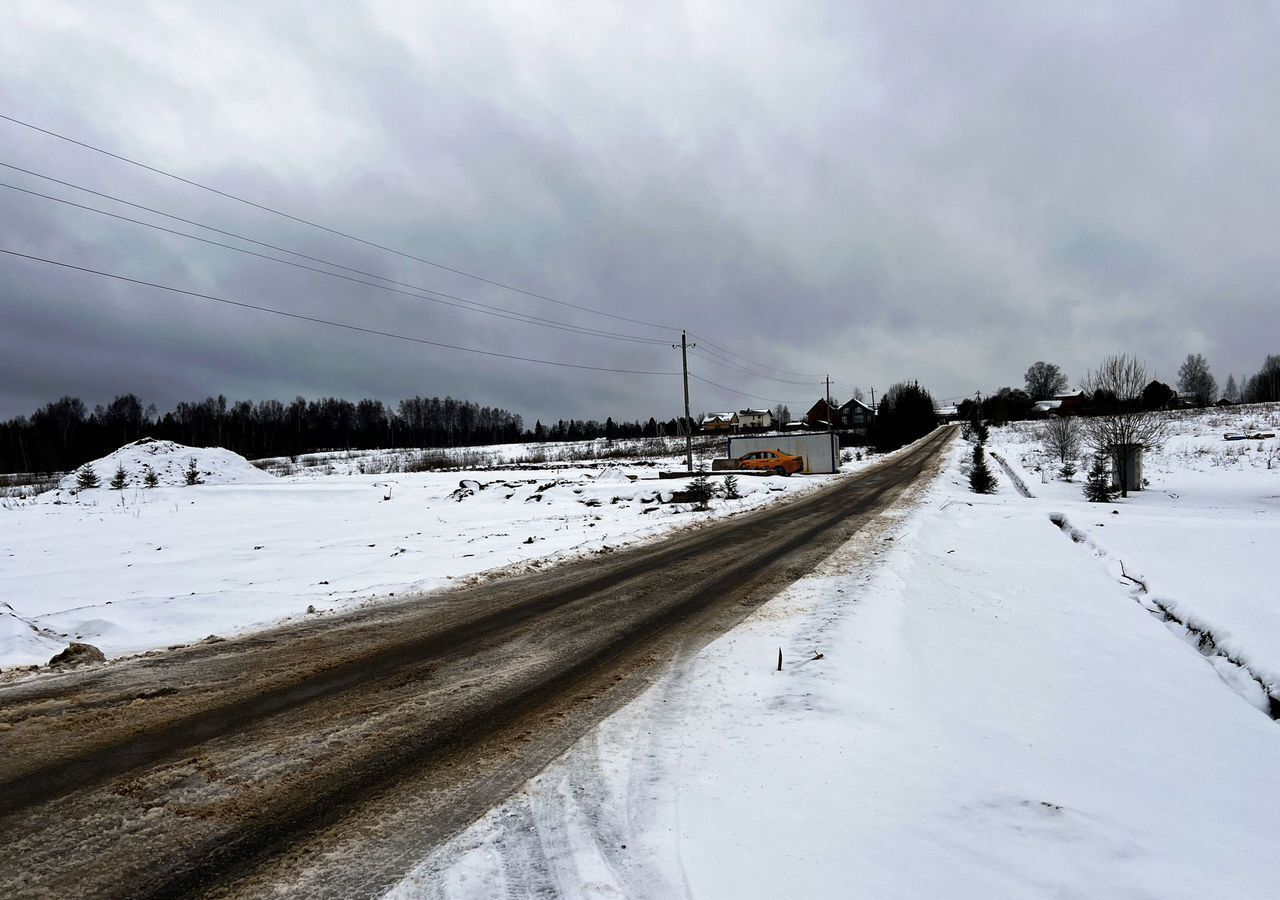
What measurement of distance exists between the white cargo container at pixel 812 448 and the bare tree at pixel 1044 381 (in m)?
128

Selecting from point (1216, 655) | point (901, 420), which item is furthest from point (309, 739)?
point (901, 420)

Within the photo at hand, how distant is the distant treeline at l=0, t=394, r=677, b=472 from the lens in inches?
3433

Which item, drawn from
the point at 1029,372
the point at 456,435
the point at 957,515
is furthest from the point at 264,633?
the point at 1029,372

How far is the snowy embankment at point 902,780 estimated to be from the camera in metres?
2.75

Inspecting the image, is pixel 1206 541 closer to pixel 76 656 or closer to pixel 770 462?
pixel 76 656

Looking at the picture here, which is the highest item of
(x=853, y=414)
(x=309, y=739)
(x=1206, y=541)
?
(x=853, y=414)

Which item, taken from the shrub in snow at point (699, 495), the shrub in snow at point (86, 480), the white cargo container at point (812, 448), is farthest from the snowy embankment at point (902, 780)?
the shrub in snow at point (86, 480)

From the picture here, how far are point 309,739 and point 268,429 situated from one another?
126 m

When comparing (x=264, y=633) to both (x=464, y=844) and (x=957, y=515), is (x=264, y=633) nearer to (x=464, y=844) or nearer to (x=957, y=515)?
(x=464, y=844)

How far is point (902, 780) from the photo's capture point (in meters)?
3.62

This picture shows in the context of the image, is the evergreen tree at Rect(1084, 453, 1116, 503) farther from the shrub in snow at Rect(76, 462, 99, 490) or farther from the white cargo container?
the shrub in snow at Rect(76, 462, 99, 490)

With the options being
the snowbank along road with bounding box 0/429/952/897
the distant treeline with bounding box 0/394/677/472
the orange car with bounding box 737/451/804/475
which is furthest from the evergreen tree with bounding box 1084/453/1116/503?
the distant treeline with bounding box 0/394/677/472

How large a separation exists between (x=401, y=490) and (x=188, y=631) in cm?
1953

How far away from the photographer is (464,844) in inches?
116
